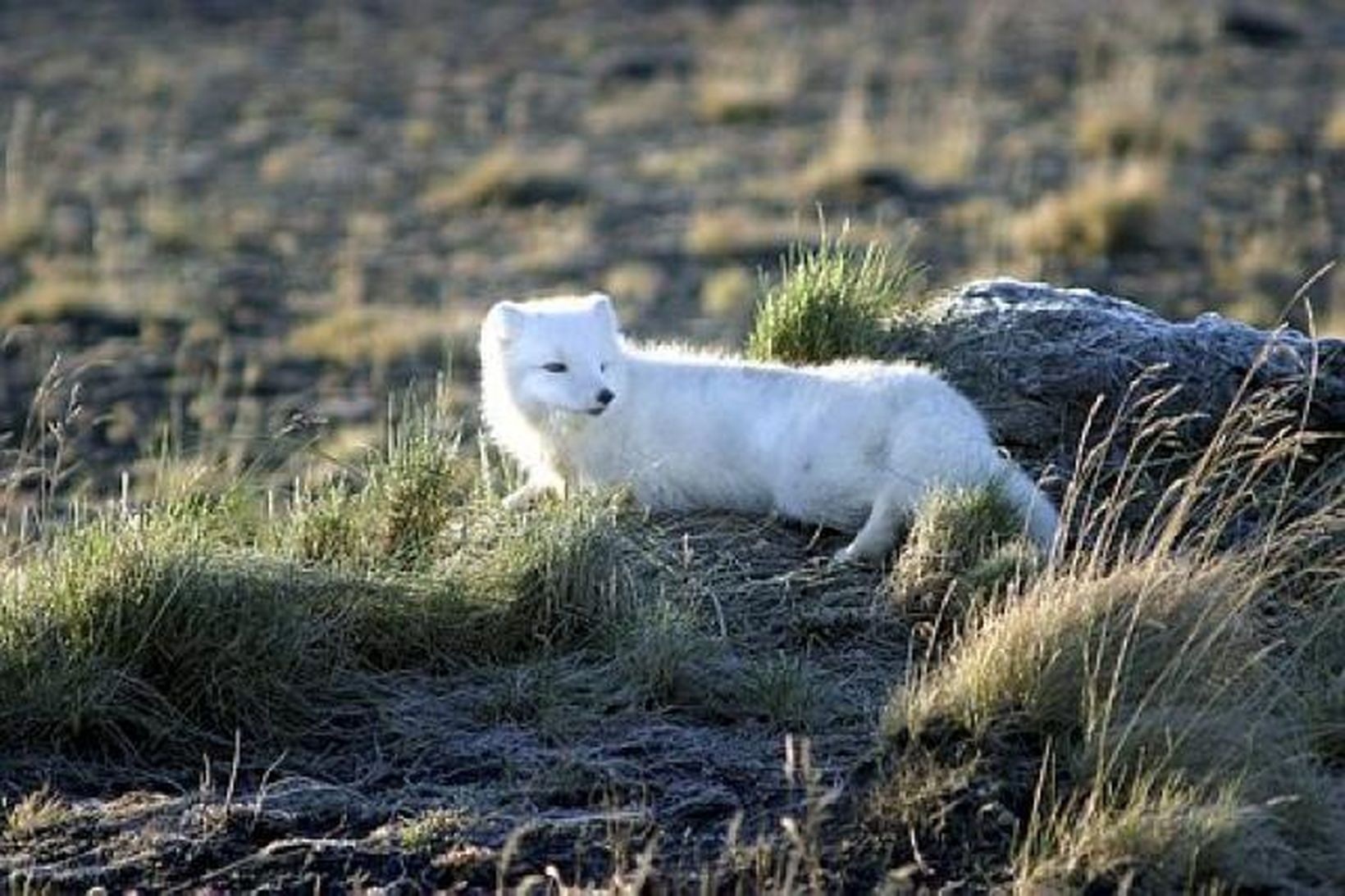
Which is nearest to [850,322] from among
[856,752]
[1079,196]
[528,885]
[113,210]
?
[856,752]

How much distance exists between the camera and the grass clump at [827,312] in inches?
354

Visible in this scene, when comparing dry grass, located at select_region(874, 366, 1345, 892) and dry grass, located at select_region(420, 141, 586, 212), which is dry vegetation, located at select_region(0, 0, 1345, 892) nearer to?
dry grass, located at select_region(874, 366, 1345, 892)

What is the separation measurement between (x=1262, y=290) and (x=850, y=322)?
9164 mm

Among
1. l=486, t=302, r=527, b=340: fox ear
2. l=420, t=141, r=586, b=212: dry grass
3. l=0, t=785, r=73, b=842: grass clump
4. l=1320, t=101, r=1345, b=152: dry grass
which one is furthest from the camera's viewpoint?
l=1320, t=101, r=1345, b=152: dry grass

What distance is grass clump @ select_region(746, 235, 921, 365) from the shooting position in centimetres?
898

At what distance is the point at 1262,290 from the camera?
57.5 ft

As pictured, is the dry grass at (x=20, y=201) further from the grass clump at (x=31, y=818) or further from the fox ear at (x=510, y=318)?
the grass clump at (x=31, y=818)

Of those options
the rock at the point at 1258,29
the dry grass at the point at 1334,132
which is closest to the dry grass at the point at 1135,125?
the dry grass at the point at 1334,132

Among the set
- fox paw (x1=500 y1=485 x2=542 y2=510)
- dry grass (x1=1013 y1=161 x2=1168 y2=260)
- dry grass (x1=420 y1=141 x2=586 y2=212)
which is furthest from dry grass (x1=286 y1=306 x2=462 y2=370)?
fox paw (x1=500 y1=485 x2=542 y2=510)

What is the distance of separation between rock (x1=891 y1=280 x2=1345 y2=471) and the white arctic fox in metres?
0.44

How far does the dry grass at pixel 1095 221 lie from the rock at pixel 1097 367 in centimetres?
981

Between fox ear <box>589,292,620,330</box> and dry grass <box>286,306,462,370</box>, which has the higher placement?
fox ear <box>589,292,620,330</box>

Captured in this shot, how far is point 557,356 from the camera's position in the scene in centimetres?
845

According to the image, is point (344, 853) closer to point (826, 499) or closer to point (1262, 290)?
point (826, 499)
